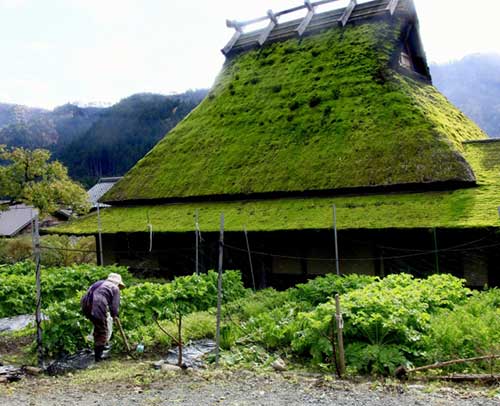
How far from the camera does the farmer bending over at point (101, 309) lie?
795 cm

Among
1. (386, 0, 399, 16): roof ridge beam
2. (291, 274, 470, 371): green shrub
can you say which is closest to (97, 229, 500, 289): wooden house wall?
(291, 274, 470, 371): green shrub

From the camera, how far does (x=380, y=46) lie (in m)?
18.1

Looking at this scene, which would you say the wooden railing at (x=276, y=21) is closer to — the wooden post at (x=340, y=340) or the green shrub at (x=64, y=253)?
the green shrub at (x=64, y=253)

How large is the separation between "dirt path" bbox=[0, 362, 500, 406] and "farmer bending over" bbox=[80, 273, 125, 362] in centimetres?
81

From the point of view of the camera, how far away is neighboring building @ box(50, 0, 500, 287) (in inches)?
484

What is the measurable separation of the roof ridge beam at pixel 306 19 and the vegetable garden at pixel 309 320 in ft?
40.0

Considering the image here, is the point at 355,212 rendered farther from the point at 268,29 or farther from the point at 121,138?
the point at 121,138

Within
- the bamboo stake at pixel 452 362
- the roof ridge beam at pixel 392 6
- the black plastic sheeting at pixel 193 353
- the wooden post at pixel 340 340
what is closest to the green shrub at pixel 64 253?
the black plastic sheeting at pixel 193 353

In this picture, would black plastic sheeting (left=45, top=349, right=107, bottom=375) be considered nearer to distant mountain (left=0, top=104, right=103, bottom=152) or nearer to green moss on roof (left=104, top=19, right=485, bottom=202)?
green moss on roof (left=104, top=19, right=485, bottom=202)

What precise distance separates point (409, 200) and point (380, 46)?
7.68 meters

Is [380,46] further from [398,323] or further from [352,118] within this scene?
[398,323]

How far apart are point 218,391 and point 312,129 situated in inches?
474

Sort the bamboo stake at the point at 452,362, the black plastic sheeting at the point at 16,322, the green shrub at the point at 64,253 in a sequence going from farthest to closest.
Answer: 1. the green shrub at the point at 64,253
2. the black plastic sheeting at the point at 16,322
3. the bamboo stake at the point at 452,362

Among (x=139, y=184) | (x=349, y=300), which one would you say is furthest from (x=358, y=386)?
(x=139, y=184)
